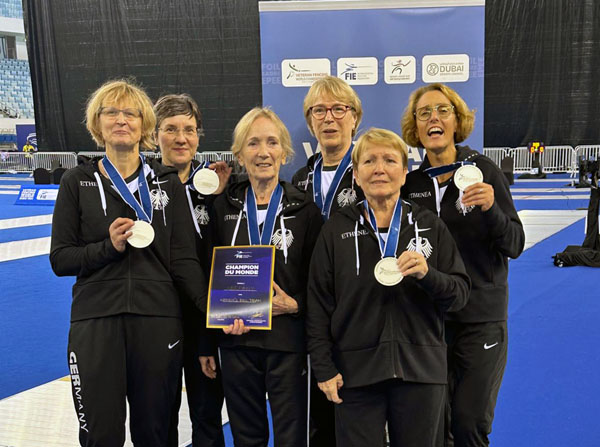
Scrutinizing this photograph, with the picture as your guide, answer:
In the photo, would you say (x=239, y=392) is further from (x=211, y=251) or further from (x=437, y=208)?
(x=437, y=208)

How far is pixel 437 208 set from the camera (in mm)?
2404

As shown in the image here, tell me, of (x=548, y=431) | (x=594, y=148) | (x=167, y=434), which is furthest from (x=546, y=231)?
(x=594, y=148)

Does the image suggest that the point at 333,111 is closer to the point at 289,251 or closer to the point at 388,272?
the point at 289,251

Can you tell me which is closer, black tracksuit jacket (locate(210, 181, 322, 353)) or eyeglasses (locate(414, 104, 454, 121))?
black tracksuit jacket (locate(210, 181, 322, 353))

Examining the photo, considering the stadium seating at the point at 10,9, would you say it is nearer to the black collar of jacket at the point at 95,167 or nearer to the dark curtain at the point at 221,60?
the dark curtain at the point at 221,60

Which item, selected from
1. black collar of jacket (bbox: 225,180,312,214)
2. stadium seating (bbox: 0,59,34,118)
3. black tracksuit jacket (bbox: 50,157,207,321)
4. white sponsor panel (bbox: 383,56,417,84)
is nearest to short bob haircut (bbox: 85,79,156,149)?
black tracksuit jacket (bbox: 50,157,207,321)

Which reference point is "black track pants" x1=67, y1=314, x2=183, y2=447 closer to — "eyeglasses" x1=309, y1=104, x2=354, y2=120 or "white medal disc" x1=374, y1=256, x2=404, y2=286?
"white medal disc" x1=374, y1=256, x2=404, y2=286

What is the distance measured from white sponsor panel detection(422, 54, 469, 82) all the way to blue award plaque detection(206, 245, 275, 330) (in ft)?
8.63

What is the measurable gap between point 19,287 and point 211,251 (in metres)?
5.37

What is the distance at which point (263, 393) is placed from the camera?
2354 mm

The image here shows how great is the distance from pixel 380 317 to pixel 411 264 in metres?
0.30

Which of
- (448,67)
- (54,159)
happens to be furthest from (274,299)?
(54,159)

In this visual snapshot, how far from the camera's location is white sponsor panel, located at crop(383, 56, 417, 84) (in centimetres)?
433

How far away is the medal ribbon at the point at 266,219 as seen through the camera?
2320mm
